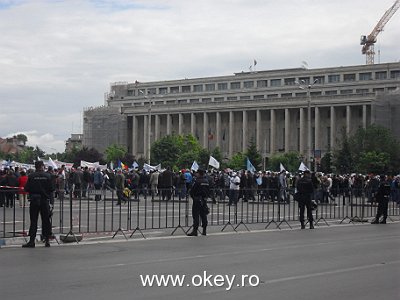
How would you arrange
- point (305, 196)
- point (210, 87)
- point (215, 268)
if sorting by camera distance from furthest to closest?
point (210, 87) → point (305, 196) → point (215, 268)

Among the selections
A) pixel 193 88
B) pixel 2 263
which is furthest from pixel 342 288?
pixel 193 88

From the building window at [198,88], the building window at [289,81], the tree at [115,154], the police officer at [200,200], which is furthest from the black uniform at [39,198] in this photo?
the building window at [198,88]

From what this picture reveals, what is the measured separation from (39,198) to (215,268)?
18.0 ft

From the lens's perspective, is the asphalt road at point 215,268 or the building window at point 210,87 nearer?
the asphalt road at point 215,268

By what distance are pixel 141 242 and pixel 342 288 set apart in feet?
26.1

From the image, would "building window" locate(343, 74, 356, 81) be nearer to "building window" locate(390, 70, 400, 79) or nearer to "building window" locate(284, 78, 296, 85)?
"building window" locate(390, 70, 400, 79)

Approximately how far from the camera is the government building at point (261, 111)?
117 meters

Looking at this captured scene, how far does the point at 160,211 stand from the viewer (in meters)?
22.8

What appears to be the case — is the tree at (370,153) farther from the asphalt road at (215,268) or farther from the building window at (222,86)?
the asphalt road at (215,268)

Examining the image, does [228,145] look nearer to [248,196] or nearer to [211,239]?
[248,196]

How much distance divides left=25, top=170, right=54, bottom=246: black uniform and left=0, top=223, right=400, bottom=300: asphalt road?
421 millimetres

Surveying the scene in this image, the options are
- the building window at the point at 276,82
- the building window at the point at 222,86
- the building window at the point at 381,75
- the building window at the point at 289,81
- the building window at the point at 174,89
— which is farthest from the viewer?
the building window at the point at 174,89

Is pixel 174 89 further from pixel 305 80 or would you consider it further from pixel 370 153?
pixel 370 153

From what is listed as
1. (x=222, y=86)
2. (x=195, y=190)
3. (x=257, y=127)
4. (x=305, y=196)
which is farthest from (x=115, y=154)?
(x=195, y=190)
